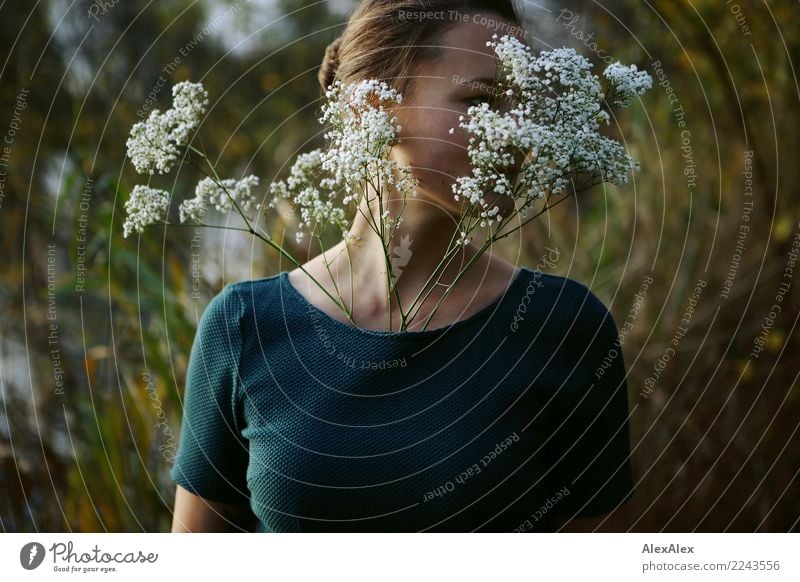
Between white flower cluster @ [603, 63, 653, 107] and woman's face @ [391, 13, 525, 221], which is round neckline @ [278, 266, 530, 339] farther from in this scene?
white flower cluster @ [603, 63, 653, 107]

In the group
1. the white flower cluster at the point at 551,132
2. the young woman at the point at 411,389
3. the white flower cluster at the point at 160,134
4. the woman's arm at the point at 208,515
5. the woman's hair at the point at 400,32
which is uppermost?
the woman's hair at the point at 400,32

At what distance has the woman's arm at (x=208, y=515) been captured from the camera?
1.03 m

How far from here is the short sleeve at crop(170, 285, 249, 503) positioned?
3.27ft

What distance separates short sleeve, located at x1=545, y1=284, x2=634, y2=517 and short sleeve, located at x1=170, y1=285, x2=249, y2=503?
395mm

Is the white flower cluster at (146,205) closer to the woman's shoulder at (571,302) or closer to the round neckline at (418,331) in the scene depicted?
the round neckline at (418,331)

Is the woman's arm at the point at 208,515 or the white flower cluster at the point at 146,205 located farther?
the woman's arm at the point at 208,515

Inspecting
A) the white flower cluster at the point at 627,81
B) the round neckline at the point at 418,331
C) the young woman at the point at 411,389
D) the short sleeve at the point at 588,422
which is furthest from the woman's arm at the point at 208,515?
the white flower cluster at the point at 627,81

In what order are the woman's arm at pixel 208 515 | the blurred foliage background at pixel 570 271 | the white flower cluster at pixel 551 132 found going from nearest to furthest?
the white flower cluster at pixel 551 132 → the woman's arm at pixel 208 515 → the blurred foliage background at pixel 570 271

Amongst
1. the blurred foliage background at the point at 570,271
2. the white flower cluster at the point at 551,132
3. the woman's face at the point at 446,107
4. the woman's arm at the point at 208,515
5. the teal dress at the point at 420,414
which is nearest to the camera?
the white flower cluster at the point at 551,132

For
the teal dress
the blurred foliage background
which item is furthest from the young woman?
the blurred foliage background

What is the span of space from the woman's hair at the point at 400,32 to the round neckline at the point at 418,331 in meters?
0.27

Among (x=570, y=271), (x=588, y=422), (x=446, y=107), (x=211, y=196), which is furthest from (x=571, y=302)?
(x=570, y=271)

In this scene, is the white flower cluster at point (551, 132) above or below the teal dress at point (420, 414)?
above
